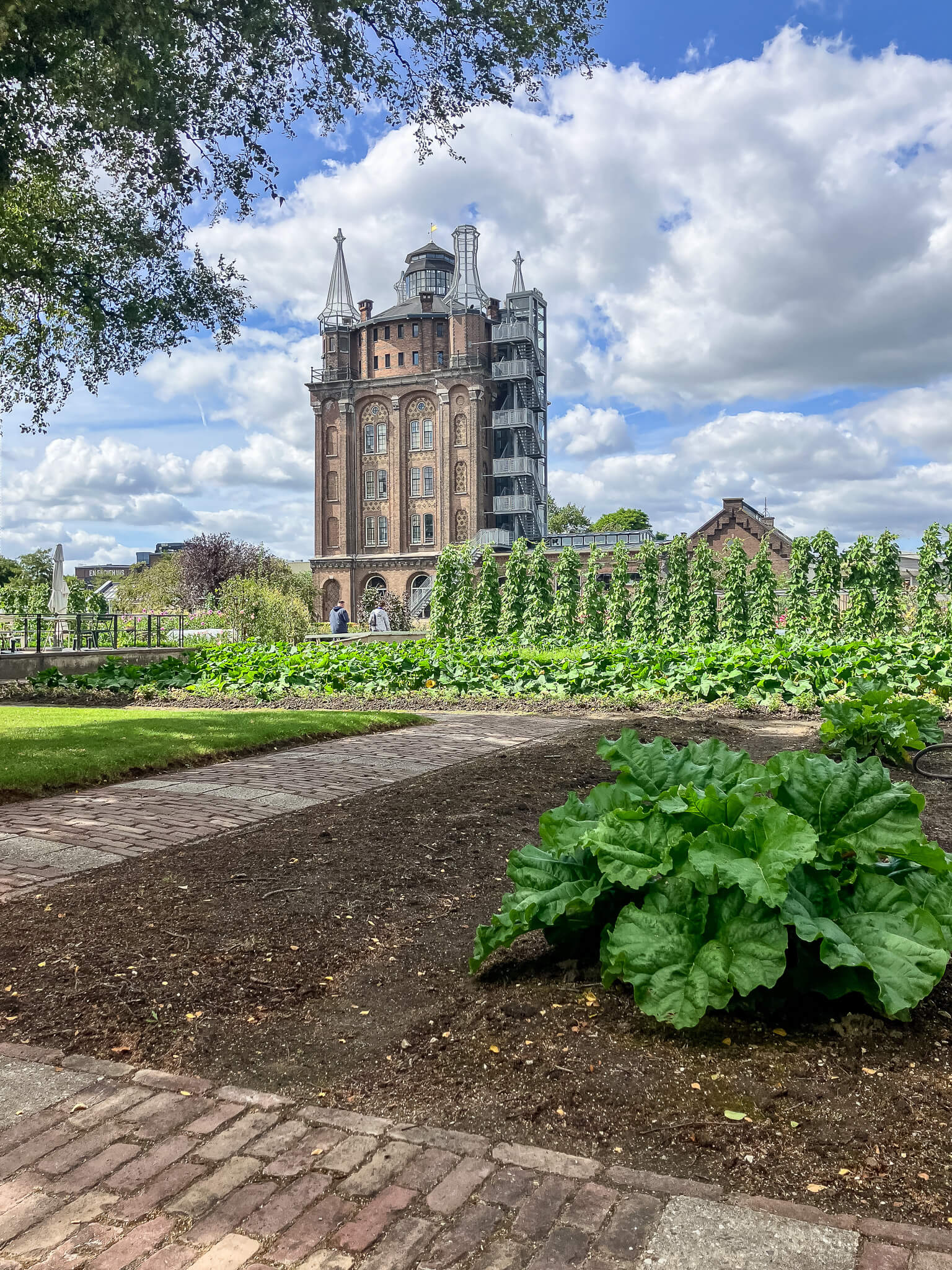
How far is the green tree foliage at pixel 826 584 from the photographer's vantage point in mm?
22984

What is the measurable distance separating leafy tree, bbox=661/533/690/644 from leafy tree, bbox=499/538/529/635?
3.86 metres

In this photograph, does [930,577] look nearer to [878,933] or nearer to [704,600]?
[704,600]

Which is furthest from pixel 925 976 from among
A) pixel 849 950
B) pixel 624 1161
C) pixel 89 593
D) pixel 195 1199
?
pixel 89 593

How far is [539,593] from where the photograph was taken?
25500mm

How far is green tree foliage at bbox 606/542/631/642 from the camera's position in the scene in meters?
25.6

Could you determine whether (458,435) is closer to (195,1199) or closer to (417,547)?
(417,547)

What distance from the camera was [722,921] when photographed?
2682 millimetres

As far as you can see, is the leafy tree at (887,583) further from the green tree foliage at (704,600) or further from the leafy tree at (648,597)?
the leafy tree at (648,597)

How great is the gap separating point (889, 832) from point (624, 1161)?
132 cm

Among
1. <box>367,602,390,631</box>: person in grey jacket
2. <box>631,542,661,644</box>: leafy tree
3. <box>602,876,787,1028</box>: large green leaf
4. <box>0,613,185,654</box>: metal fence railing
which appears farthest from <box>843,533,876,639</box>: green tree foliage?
<box>602,876,787,1028</box>: large green leaf

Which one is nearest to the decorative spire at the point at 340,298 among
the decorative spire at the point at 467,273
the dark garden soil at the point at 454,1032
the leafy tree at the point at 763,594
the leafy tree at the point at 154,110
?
the decorative spire at the point at 467,273

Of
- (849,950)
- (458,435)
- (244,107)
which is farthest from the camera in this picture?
(458,435)

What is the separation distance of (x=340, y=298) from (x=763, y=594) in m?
51.7

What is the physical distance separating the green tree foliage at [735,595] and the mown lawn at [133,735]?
14.3m
